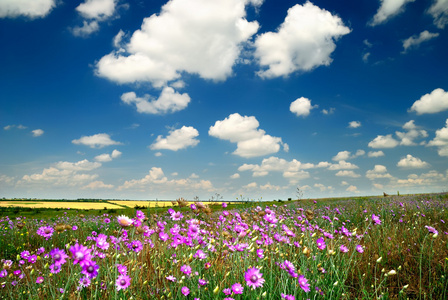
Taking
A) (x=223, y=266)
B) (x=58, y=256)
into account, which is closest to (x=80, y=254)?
(x=58, y=256)

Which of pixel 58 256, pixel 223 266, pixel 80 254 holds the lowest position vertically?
pixel 223 266

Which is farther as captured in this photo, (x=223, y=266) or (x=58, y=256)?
(x=223, y=266)

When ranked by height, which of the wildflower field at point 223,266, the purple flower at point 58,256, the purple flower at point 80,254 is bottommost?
the wildflower field at point 223,266

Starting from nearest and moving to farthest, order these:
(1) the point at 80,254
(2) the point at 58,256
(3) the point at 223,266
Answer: (1) the point at 80,254
(2) the point at 58,256
(3) the point at 223,266

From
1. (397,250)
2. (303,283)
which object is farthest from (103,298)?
(397,250)

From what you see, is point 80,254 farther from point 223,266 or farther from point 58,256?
point 223,266

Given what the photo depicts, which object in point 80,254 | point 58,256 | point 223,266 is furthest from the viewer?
point 223,266

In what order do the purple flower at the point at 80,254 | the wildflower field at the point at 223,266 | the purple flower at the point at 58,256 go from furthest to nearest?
the wildflower field at the point at 223,266, the purple flower at the point at 58,256, the purple flower at the point at 80,254

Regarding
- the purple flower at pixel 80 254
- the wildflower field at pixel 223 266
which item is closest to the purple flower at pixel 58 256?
the wildflower field at pixel 223 266

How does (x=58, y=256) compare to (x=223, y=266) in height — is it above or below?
above

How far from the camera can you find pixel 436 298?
3.75 m

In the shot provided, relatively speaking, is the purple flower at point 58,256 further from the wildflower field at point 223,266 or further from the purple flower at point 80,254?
the purple flower at point 80,254

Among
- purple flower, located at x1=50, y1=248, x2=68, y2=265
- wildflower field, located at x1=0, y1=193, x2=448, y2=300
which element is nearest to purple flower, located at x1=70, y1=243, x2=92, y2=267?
wildflower field, located at x1=0, y1=193, x2=448, y2=300

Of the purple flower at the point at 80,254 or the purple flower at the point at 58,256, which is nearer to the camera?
the purple flower at the point at 80,254
